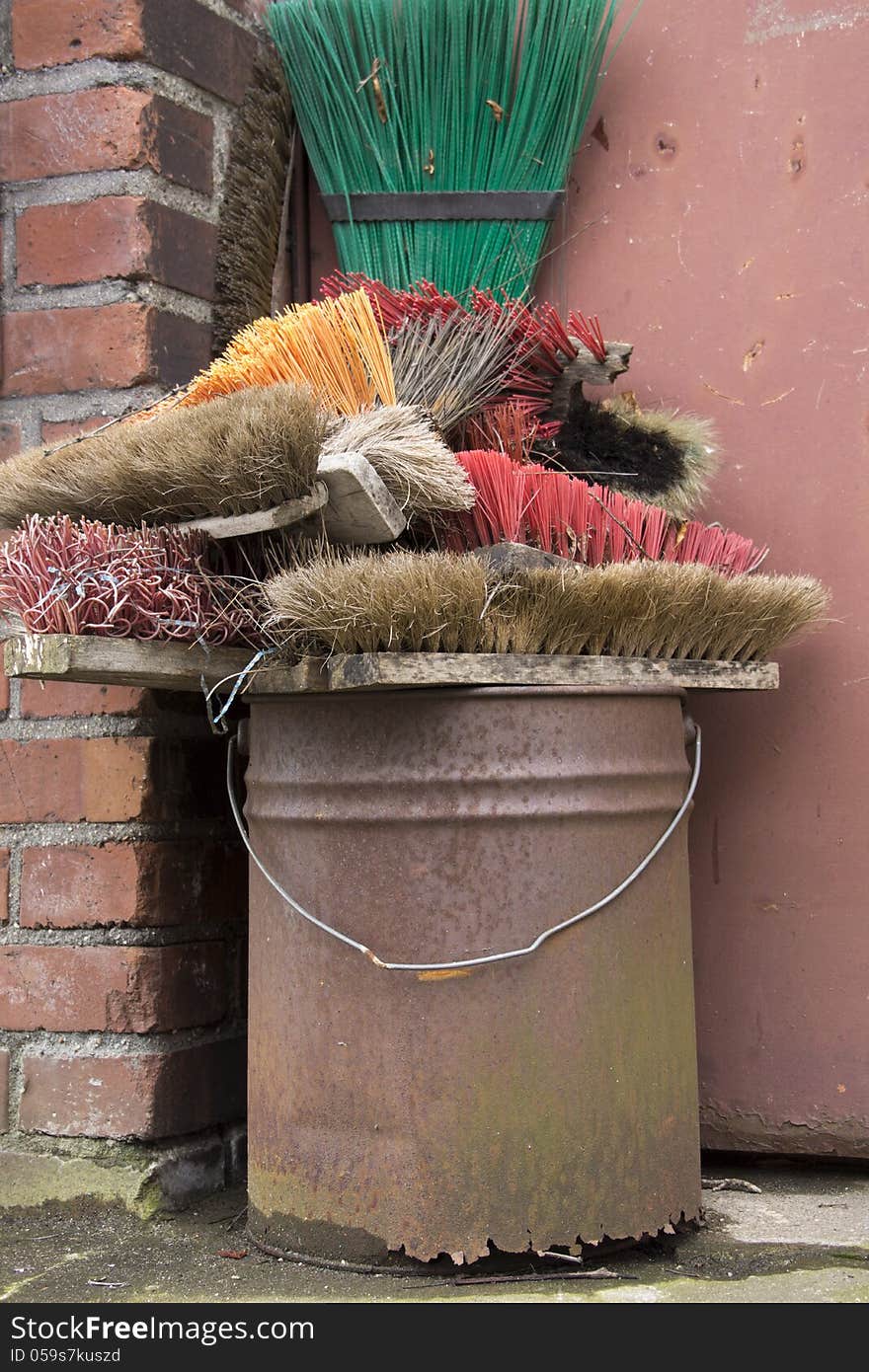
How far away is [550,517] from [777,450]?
438 millimetres

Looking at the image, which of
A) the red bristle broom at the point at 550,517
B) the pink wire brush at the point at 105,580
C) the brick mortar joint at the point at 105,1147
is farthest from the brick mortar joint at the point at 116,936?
the red bristle broom at the point at 550,517

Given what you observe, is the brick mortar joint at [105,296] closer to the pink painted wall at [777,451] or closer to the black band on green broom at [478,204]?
the black band on green broom at [478,204]

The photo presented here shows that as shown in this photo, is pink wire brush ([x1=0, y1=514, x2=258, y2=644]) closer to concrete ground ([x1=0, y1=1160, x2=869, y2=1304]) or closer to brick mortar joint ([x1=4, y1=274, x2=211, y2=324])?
brick mortar joint ([x1=4, y1=274, x2=211, y2=324])

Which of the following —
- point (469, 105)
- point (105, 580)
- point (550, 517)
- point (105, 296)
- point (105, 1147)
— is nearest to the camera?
point (105, 580)

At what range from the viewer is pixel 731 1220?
1.62 m

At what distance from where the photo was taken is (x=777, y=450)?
1843mm

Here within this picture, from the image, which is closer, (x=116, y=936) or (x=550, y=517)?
(x=550, y=517)

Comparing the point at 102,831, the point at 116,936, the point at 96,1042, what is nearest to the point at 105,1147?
the point at 96,1042

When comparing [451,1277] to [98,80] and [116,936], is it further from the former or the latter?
[98,80]

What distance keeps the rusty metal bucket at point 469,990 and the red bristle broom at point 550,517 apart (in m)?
0.20

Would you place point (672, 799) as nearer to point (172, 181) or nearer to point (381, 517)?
point (381, 517)

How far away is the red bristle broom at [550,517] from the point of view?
156cm

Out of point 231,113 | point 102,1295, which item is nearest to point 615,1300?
point 102,1295

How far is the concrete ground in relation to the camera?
4.51 ft
